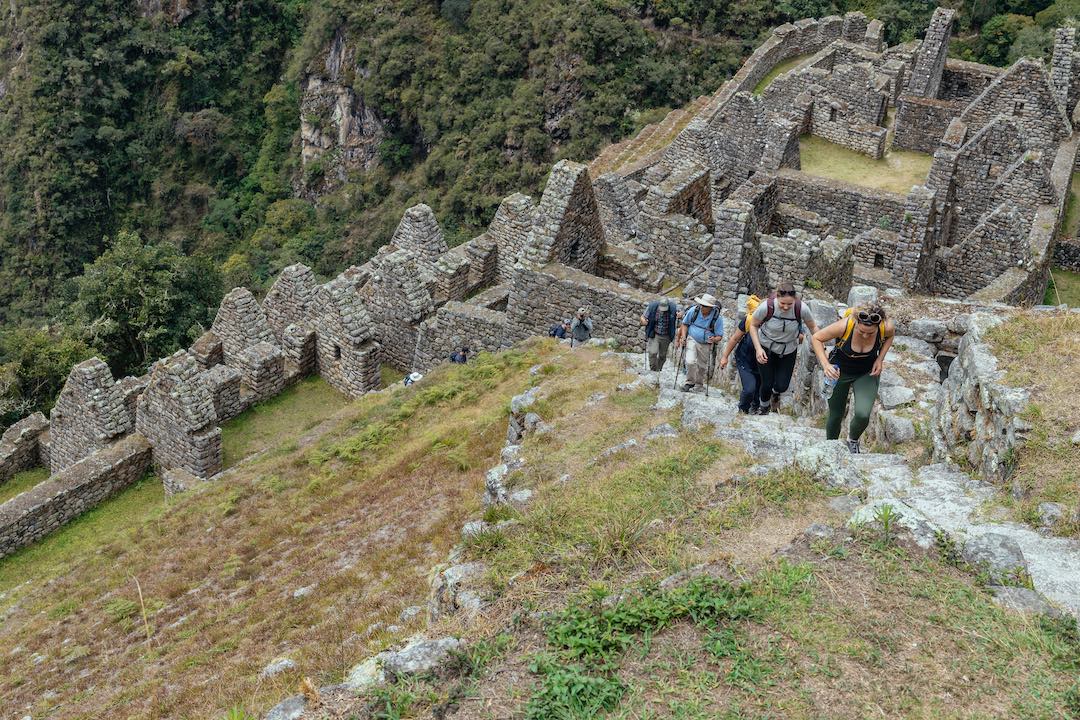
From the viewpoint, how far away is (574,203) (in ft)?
48.0

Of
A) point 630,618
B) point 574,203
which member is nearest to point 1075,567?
point 630,618

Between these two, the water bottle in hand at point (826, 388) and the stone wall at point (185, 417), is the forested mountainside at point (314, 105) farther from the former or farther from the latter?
the water bottle in hand at point (826, 388)

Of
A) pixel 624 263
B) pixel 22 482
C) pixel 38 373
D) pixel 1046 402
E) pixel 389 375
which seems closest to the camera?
pixel 1046 402

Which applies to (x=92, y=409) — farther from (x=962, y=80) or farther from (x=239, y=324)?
(x=962, y=80)

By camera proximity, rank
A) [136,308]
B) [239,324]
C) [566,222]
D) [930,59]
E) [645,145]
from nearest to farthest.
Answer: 1. [566,222]
2. [239,324]
3. [136,308]
4. [930,59]
5. [645,145]

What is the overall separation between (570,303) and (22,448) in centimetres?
968

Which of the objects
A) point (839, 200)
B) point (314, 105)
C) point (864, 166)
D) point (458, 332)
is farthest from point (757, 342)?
point (314, 105)

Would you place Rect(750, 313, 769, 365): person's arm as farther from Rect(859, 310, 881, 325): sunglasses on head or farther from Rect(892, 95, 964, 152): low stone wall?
Rect(892, 95, 964, 152): low stone wall

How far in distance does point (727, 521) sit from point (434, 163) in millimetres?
52700

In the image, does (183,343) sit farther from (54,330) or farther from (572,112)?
(572,112)

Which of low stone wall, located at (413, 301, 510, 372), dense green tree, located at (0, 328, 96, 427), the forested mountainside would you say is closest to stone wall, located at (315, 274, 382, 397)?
low stone wall, located at (413, 301, 510, 372)

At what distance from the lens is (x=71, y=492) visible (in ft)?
46.8

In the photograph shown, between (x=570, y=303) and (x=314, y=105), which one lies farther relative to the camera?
(x=314, y=105)

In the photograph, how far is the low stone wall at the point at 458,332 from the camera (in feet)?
48.5
